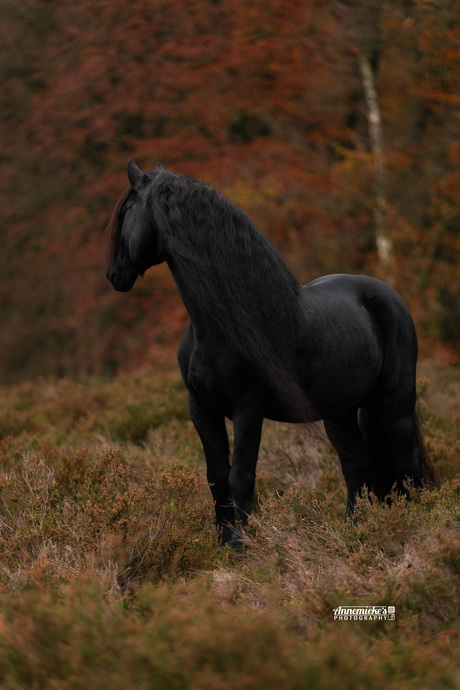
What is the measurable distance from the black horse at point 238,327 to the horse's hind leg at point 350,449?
12.6 inches

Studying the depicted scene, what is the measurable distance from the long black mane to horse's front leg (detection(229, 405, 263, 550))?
0.23 metres

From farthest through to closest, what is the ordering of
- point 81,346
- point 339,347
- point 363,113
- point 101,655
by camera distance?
1. point 81,346
2. point 363,113
3. point 339,347
4. point 101,655

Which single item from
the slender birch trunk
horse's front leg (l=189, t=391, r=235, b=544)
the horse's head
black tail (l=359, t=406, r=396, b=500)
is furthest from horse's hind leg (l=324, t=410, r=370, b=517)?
the slender birch trunk

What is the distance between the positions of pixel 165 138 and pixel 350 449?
48.8 ft

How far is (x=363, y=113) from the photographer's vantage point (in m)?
17.7

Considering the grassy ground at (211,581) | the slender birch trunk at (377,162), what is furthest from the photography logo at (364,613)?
the slender birch trunk at (377,162)

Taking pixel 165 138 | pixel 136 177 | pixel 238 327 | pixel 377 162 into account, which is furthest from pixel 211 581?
pixel 165 138

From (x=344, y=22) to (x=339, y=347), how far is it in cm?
1233

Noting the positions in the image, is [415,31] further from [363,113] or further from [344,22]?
[363,113]

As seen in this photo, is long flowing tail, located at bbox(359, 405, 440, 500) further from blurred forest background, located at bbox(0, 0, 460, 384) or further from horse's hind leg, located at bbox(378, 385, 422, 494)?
blurred forest background, located at bbox(0, 0, 460, 384)

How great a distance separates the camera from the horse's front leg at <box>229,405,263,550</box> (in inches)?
197

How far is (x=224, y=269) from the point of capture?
4.88 metres

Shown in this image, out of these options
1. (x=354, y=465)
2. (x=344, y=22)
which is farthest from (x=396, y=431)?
(x=344, y=22)

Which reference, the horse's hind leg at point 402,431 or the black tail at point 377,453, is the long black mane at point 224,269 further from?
the black tail at point 377,453
